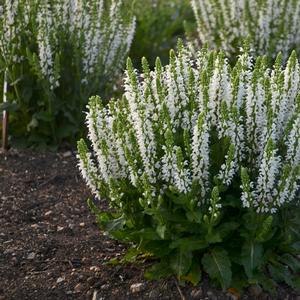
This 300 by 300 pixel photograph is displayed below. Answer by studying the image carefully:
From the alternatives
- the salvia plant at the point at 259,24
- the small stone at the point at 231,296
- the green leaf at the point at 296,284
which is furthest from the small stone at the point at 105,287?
the salvia plant at the point at 259,24

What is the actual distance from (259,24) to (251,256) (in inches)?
137

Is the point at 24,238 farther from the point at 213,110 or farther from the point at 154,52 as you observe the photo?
the point at 154,52

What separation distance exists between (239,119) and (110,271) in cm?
121

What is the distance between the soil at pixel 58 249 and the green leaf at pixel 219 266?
0.15 meters

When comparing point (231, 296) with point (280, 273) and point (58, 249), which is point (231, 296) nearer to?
point (280, 273)

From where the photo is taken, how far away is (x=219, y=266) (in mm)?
3664

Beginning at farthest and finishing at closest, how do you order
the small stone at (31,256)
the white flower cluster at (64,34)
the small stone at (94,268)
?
the white flower cluster at (64,34) → the small stone at (31,256) → the small stone at (94,268)

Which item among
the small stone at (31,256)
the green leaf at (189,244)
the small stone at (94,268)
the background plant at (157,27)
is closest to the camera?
the green leaf at (189,244)

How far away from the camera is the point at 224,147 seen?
3646 mm

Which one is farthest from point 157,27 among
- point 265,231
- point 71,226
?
point 265,231

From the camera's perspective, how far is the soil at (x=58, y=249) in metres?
3.89

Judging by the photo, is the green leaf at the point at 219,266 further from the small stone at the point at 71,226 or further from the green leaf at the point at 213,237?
the small stone at the point at 71,226

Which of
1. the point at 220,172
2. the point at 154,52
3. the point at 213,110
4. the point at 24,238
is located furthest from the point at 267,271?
the point at 154,52

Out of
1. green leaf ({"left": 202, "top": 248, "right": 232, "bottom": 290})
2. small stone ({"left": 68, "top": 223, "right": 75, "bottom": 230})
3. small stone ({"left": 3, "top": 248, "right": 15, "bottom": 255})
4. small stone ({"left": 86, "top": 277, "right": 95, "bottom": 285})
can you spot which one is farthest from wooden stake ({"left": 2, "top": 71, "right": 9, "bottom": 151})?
green leaf ({"left": 202, "top": 248, "right": 232, "bottom": 290})
